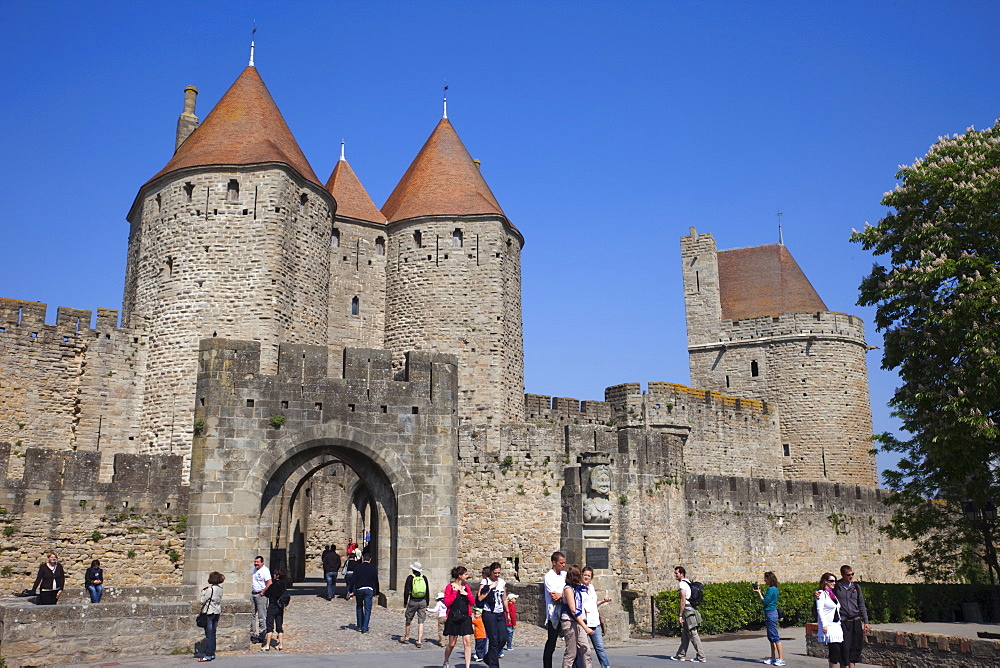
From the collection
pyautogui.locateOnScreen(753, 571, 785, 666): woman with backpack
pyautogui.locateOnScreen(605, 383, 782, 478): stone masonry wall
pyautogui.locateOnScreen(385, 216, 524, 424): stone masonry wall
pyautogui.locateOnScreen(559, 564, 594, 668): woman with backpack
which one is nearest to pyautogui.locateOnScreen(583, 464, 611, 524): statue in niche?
pyautogui.locateOnScreen(753, 571, 785, 666): woman with backpack

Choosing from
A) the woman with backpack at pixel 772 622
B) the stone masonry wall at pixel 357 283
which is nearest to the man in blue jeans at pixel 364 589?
the woman with backpack at pixel 772 622

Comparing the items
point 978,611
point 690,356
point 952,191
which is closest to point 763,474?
point 690,356

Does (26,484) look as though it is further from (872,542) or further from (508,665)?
(872,542)

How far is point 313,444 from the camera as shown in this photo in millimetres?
16859

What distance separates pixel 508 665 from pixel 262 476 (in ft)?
21.1

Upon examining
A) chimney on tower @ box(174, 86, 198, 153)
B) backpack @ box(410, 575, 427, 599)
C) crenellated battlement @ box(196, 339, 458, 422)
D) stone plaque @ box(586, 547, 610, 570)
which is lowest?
backpack @ box(410, 575, 427, 599)

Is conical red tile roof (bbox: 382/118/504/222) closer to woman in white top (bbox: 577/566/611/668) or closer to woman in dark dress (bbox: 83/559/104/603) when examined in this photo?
woman in dark dress (bbox: 83/559/104/603)

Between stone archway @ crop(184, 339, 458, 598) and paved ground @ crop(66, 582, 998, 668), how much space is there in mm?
1493

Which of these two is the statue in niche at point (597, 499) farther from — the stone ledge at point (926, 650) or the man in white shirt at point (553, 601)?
the man in white shirt at point (553, 601)

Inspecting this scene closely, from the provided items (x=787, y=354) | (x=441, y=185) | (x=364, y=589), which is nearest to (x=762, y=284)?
(x=787, y=354)

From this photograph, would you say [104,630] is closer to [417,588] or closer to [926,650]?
[417,588]

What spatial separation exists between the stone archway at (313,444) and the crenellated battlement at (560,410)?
47.0 ft

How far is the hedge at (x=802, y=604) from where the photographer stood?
717 inches

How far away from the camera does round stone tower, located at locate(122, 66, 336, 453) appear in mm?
27234
